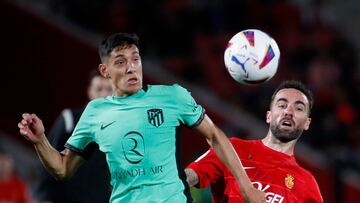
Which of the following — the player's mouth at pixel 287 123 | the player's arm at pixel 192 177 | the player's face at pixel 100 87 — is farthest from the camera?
the player's face at pixel 100 87

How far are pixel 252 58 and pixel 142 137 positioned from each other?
114 cm

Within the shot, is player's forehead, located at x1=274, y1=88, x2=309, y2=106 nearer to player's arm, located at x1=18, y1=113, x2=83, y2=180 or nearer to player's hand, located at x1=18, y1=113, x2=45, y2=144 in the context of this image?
player's arm, located at x1=18, y1=113, x2=83, y2=180

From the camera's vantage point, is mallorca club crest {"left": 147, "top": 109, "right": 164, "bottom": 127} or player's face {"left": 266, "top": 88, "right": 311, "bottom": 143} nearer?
mallorca club crest {"left": 147, "top": 109, "right": 164, "bottom": 127}

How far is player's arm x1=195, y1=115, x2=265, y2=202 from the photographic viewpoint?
4.61 metres

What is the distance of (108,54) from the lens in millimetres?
4770

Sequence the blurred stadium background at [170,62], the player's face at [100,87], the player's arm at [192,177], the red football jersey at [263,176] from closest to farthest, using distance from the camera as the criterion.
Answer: the player's arm at [192,177] < the red football jersey at [263,176] < the player's face at [100,87] < the blurred stadium background at [170,62]

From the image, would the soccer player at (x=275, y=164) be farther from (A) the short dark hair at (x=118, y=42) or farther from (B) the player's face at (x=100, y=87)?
(B) the player's face at (x=100, y=87)

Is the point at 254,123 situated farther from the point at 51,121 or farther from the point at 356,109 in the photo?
the point at 51,121

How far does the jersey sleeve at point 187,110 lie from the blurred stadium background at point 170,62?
7074 mm

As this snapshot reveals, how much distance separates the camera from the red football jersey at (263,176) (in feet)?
17.4

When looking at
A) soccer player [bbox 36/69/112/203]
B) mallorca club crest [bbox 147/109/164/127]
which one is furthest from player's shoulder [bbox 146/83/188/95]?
soccer player [bbox 36/69/112/203]

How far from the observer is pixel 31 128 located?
15.2 feet

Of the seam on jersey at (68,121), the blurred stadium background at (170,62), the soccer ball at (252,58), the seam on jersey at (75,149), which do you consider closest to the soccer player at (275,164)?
the soccer ball at (252,58)

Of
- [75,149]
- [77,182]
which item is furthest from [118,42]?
[77,182]
